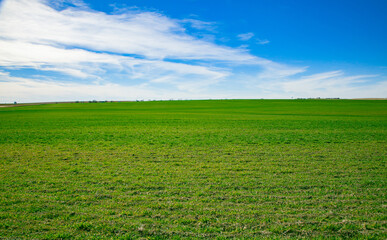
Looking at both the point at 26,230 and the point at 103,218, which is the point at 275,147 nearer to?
the point at 103,218

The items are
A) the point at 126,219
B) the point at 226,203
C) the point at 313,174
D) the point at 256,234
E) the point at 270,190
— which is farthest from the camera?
the point at 313,174

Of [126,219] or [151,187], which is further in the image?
[151,187]

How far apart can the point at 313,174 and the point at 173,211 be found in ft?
24.0

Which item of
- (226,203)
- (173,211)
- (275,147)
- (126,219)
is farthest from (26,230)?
(275,147)

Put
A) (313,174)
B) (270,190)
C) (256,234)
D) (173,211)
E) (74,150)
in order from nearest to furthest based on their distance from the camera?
(256,234) < (173,211) < (270,190) < (313,174) < (74,150)

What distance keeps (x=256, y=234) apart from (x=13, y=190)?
925 cm

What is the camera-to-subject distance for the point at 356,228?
5.72 m

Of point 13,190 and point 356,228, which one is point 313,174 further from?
point 13,190

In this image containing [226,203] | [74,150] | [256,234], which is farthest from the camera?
[74,150]

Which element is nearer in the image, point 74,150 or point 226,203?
point 226,203

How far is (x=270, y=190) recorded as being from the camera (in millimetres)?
8125

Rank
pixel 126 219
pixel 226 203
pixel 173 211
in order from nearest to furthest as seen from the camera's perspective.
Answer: pixel 126 219 < pixel 173 211 < pixel 226 203

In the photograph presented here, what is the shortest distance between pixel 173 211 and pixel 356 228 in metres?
5.27

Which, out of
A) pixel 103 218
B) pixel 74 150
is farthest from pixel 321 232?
pixel 74 150
